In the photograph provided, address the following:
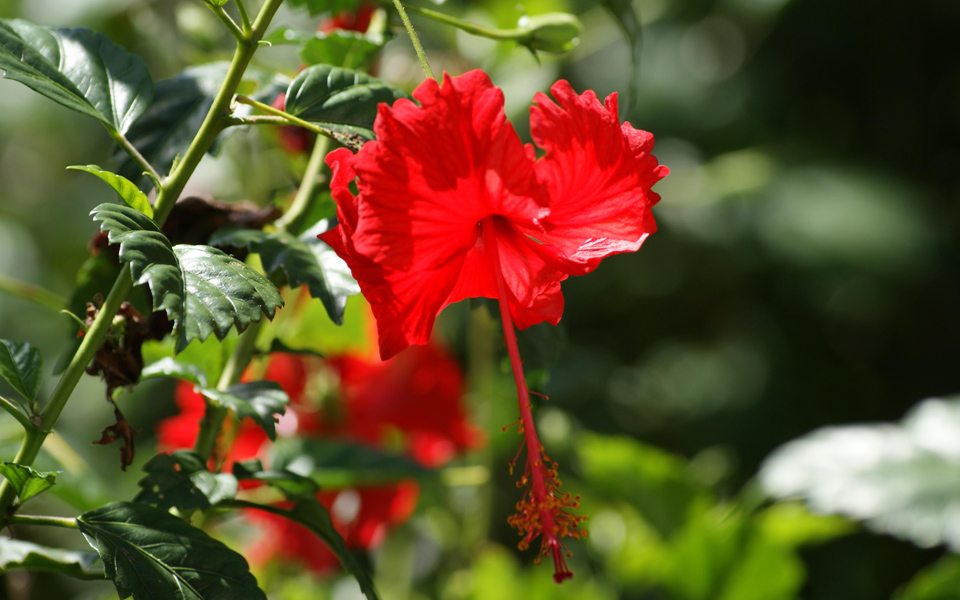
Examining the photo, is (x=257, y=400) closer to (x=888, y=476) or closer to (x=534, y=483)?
(x=534, y=483)

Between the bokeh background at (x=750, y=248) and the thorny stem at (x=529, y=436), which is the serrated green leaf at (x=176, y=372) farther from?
the bokeh background at (x=750, y=248)

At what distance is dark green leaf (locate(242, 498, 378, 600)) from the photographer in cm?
60

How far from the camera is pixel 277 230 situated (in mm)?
650

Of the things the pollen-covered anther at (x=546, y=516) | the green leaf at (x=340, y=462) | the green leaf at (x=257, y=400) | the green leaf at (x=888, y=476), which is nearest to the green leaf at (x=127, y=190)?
the green leaf at (x=257, y=400)

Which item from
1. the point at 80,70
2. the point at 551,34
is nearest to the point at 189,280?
the point at 80,70

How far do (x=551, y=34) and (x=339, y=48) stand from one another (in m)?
0.13

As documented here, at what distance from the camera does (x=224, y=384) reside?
2.18ft

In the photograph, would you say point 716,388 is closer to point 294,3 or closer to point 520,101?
point 520,101

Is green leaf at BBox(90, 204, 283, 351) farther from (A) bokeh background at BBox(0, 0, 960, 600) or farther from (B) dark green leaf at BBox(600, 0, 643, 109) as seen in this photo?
(A) bokeh background at BBox(0, 0, 960, 600)

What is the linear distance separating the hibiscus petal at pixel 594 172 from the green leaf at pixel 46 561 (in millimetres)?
294

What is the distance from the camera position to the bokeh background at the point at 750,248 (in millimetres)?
1605

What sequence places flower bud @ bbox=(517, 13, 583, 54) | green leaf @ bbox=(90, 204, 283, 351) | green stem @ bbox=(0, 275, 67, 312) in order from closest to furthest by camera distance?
1. green leaf @ bbox=(90, 204, 283, 351)
2. flower bud @ bbox=(517, 13, 583, 54)
3. green stem @ bbox=(0, 275, 67, 312)

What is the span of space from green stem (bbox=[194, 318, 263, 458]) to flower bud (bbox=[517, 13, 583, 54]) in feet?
0.77

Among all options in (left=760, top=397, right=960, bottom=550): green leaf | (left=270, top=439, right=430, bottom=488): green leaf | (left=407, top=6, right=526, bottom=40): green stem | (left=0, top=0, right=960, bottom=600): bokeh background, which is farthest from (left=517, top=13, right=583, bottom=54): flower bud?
(left=0, top=0, right=960, bottom=600): bokeh background
